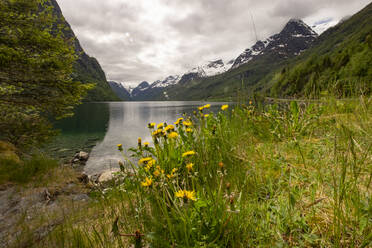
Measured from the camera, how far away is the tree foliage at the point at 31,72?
18.7 feet

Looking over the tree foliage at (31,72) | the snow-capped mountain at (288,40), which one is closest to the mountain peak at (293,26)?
the snow-capped mountain at (288,40)

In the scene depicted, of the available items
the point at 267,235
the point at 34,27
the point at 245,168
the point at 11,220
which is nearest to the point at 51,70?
the point at 34,27

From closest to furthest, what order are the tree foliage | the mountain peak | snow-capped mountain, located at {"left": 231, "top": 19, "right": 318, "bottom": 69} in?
snow-capped mountain, located at {"left": 231, "top": 19, "right": 318, "bottom": 69}
the mountain peak
the tree foliage

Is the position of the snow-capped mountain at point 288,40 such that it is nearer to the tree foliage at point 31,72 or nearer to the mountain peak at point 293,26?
the mountain peak at point 293,26

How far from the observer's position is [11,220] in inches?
129

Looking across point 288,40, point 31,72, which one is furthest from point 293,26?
point 31,72

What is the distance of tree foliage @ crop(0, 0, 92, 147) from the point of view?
5707 mm

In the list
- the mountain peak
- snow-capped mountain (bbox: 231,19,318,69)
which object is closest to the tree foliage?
snow-capped mountain (bbox: 231,19,318,69)

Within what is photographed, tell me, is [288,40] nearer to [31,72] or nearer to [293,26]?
[293,26]

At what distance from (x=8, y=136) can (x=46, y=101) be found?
2057 millimetres

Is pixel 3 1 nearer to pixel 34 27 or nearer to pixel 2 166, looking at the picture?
pixel 34 27

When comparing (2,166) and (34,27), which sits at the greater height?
(34,27)

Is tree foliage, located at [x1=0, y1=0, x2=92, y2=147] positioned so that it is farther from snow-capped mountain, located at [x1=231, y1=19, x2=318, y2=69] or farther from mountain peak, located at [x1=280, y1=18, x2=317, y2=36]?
mountain peak, located at [x1=280, y1=18, x2=317, y2=36]

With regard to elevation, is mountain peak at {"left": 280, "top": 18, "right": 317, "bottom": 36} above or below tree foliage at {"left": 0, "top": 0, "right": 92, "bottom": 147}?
above
